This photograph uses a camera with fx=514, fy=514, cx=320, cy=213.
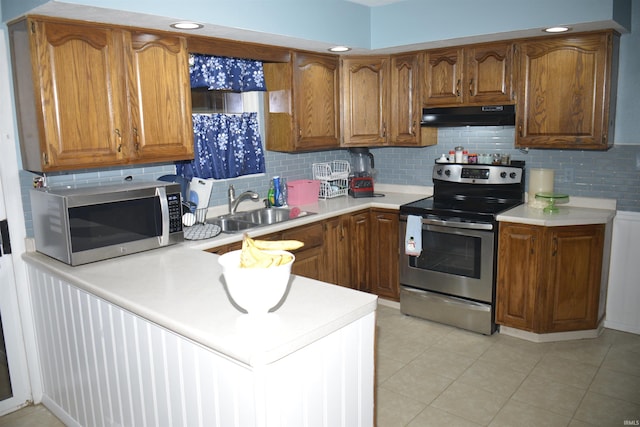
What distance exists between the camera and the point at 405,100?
438 cm

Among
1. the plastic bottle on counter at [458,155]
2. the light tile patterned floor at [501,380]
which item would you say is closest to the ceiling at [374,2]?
the plastic bottle on counter at [458,155]

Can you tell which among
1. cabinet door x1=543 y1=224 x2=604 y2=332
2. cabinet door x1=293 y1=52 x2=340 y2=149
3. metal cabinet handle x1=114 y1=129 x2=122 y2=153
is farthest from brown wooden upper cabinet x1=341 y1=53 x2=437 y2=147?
metal cabinet handle x1=114 y1=129 x2=122 y2=153

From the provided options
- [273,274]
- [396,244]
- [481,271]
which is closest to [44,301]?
[273,274]

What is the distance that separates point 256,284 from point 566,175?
3.20m

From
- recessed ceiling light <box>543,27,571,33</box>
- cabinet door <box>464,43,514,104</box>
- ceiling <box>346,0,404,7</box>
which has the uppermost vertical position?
ceiling <box>346,0,404,7</box>

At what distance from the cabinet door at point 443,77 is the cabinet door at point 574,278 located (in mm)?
1334

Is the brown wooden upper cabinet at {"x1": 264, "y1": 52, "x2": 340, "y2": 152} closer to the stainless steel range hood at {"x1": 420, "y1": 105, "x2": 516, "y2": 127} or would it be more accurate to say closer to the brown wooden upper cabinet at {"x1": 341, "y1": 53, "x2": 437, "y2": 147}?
the brown wooden upper cabinet at {"x1": 341, "y1": 53, "x2": 437, "y2": 147}

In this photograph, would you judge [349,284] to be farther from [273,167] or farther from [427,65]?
[427,65]

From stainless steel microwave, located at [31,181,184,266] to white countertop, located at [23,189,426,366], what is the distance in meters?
0.07

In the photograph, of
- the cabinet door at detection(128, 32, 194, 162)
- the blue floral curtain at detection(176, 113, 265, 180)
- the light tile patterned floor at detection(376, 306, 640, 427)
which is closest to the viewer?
the light tile patterned floor at detection(376, 306, 640, 427)

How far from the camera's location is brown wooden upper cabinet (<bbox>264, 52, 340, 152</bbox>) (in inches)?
160

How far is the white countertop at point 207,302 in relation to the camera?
1.72 m

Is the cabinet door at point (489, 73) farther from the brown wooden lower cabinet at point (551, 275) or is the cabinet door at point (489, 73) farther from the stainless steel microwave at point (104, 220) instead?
the stainless steel microwave at point (104, 220)

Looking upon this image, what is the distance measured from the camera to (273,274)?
175cm
